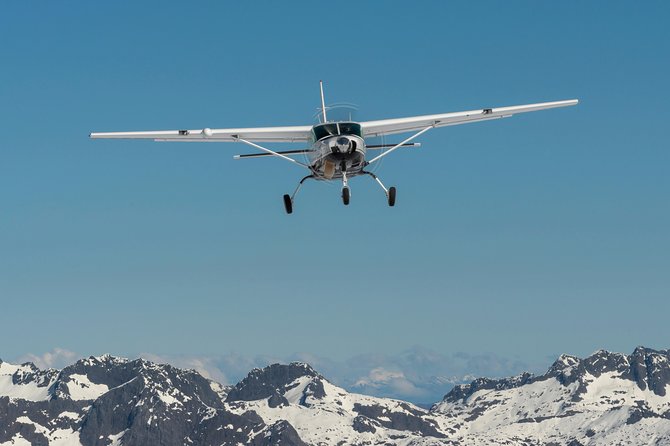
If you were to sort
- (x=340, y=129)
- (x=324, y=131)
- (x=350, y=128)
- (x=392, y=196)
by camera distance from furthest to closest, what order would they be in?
(x=324, y=131), (x=350, y=128), (x=340, y=129), (x=392, y=196)

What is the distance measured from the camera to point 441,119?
124m

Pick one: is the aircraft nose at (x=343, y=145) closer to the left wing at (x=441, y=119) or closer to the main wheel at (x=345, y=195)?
the main wheel at (x=345, y=195)

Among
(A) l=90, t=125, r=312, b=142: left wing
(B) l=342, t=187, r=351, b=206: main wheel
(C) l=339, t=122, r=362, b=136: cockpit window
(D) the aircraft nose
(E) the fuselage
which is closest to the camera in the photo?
(B) l=342, t=187, r=351, b=206: main wheel

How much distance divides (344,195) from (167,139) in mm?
26021

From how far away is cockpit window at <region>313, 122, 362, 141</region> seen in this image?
369ft

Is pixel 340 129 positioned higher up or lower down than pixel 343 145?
higher up

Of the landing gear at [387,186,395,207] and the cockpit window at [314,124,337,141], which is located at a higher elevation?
the cockpit window at [314,124,337,141]

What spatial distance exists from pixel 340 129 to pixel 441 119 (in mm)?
16010

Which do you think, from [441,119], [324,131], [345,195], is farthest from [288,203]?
[441,119]

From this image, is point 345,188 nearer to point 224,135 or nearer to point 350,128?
point 350,128

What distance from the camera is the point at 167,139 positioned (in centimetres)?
12288

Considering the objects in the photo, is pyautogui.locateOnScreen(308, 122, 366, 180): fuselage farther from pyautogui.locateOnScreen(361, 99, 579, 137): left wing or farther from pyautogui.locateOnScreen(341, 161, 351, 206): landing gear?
pyautogui.locateOnScreen(361, 99, 579, 137): left wing

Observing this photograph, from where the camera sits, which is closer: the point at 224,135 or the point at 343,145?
the point at 343,145

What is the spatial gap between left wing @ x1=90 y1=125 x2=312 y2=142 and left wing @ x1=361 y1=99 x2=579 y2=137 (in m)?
7.54
